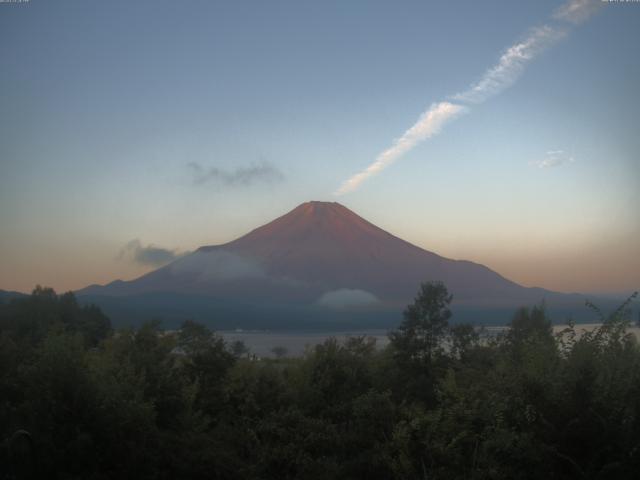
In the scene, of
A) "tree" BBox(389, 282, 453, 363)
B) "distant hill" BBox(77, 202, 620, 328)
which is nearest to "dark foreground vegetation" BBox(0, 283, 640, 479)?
"tree" BBox(389, 282, 453, 363)

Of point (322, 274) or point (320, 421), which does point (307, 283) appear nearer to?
point (322, 274)

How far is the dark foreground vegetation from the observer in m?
9.30

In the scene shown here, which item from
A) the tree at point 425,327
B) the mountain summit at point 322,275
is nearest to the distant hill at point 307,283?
the mountain summit at point 322,275

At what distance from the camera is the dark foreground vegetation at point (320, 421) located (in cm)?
930

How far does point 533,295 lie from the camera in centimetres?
7506

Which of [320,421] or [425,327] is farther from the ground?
[425,327]

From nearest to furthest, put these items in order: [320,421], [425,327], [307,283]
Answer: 1. [320,421]
2. [425,327]
3. [307,283]

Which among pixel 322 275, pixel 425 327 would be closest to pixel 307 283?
pixel 322 275

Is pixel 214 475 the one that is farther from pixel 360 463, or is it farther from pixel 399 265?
pixel 399 265

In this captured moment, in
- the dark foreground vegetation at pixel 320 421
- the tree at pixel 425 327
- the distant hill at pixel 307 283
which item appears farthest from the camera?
the distant hill at pixel 307 283

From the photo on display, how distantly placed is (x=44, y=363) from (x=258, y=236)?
259 ft

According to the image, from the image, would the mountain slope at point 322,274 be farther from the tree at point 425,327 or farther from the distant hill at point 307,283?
the tree at point 425,327

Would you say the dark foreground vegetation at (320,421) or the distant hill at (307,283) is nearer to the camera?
the dark foreground vegetation at (320,421)

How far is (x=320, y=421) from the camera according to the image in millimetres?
14977
